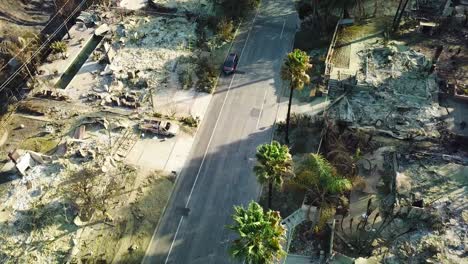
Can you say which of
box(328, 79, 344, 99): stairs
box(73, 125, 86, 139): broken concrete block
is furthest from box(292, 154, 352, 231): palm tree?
box(73, 125, 86, 139): broken concrete block

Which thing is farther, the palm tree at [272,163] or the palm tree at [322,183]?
the palm tree at [322,183]

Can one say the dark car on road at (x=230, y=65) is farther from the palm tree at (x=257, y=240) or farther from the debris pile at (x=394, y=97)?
the palm tree at (x=257, y=240)

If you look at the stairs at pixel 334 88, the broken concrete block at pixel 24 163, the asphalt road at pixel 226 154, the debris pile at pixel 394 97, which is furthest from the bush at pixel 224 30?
the broken concrete block at pixel 24 163

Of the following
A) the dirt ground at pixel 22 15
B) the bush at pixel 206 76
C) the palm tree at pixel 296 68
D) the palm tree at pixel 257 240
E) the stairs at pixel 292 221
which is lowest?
the stairs at pixel 292 221

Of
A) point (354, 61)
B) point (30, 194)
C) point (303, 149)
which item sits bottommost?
point (30, 194)

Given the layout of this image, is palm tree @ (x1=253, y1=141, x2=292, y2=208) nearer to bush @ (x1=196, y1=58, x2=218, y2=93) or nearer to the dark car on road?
bush @ (x1=196, y1=58, x2=218, y2=93)

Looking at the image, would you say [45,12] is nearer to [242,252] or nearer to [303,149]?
[303,149]

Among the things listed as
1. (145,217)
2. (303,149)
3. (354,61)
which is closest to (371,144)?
(303,149)
